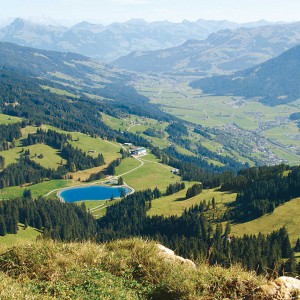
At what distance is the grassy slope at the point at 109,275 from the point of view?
19.8 m

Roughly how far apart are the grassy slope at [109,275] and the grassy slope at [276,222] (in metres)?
109

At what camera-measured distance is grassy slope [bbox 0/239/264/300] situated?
19.8 metres

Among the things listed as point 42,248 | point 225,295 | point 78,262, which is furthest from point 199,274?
point 42,248

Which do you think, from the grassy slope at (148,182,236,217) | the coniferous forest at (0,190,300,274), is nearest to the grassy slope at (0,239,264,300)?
the coniferous forest at (0,190,300,274)

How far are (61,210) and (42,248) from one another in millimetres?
166045

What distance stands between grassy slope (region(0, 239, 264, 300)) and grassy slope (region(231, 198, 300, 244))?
109m

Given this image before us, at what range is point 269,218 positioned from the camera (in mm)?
138250

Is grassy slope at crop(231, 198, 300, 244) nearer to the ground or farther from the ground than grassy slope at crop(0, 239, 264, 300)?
nearer to the ground

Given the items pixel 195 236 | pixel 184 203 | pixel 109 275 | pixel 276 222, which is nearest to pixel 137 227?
pixel 184 203

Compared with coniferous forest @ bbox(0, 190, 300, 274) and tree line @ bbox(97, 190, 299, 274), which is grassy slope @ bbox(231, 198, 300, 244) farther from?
tree line @ bbox(97, 190, 299, 274)

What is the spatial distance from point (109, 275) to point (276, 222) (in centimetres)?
12229

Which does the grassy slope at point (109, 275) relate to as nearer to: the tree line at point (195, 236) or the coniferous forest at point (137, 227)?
the tree line at point (195, 236)

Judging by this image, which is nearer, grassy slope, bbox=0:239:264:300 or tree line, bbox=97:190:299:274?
grassy slope, bbox=0:239:264:300

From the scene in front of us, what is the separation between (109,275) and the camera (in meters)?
22.4
